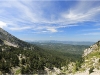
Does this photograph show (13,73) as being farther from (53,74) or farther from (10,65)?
(53,74)

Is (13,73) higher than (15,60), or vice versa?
(15,60)

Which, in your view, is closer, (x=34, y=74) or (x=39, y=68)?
(x=34, y=74)

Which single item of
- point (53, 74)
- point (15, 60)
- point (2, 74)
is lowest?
point (53, 74)

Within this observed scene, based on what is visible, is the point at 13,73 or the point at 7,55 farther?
the point at 7,55

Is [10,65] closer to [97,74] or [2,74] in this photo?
[2,74]

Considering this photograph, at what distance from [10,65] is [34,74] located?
69.1 ft

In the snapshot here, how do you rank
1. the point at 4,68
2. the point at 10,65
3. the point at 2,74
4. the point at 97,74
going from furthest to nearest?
the point at 10,65
the point at 4,68
the point at 2,74
the point at 97,74

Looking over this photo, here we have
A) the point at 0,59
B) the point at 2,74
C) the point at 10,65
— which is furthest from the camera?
the point at 0,59

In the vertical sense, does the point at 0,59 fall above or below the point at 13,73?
above

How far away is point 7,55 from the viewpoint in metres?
119

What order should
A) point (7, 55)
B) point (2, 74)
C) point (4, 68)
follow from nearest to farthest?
point (2, 74), point (4, 68), point (7, 55)

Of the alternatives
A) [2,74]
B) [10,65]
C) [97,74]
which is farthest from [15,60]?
[97,74]

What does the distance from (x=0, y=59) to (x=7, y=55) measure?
29.7 ft

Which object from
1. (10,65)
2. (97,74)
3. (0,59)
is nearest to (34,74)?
(10,65)
